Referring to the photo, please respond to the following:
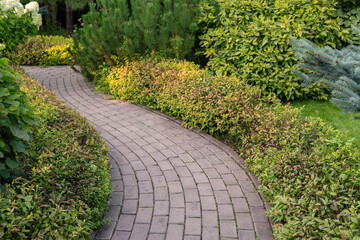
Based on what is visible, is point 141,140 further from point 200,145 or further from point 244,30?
point 244,30

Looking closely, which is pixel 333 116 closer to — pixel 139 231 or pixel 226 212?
pixel 226 212

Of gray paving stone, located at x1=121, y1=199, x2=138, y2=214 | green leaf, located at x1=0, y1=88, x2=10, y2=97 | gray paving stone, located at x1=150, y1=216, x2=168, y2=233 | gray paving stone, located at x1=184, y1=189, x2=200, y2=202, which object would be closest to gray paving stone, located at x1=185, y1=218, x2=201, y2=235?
gray paving stone, located at x1=150, y1=216, x2=168, y2=233

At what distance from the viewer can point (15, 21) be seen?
5.82 meters

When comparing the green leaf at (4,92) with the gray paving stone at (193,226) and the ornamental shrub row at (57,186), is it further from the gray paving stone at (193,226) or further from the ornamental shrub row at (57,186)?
the gray paving stone at (193,226)

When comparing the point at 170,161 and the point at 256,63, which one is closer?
the point at 170,161

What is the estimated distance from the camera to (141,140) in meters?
4.97

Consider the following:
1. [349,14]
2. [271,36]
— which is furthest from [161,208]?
[349,14]

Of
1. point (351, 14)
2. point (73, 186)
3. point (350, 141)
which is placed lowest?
point (73, 186)

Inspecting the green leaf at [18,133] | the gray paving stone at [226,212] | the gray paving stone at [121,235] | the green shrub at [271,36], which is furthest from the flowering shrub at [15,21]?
the gray paving stone at [226,212]

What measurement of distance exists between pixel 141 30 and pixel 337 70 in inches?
208

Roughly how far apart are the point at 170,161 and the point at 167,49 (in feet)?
11.2

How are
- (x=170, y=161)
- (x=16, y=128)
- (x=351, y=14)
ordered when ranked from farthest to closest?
(x=351, y=14), (x=170, y=161), (x=16, y=128)

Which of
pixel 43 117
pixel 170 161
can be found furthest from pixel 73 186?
pixel 170 161

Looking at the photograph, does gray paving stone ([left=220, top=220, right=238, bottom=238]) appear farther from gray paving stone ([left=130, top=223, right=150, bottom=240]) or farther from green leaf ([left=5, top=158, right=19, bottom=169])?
green leaf ([left=5, top=158, right=19, bottom=169])
